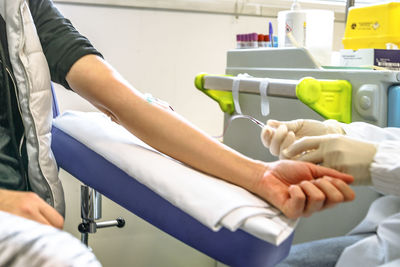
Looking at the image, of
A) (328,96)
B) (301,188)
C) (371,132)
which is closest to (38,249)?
(301,188)

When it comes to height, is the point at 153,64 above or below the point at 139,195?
above

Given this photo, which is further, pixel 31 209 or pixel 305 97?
pixel 305 97

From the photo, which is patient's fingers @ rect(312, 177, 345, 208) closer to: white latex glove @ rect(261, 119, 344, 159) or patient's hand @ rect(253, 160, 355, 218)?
patient's hand @ rect(253, 160, 355, 218)

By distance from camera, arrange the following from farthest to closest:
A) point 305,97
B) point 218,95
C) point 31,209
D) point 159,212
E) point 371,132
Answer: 1. point 218,95
2. point 305,97
3. point 371,132
4. point 159,212
5. point 31,209

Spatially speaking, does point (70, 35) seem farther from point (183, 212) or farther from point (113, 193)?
point (183, 212)

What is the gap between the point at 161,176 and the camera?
2.76 feet

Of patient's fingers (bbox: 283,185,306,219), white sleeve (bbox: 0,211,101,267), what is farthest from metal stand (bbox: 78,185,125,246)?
white sleeve (bbox: 0,211,101,267)

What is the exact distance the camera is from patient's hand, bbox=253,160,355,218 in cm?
78

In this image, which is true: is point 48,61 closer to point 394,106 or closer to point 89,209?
point 89,209

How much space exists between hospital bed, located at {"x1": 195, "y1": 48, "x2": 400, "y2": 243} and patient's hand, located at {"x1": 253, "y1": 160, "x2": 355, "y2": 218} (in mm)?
421

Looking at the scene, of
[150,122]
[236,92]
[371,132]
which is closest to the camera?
[150,122]

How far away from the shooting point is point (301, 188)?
797 mm

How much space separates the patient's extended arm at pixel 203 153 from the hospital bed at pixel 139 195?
0.14 ft

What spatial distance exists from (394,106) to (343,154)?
0.33m
